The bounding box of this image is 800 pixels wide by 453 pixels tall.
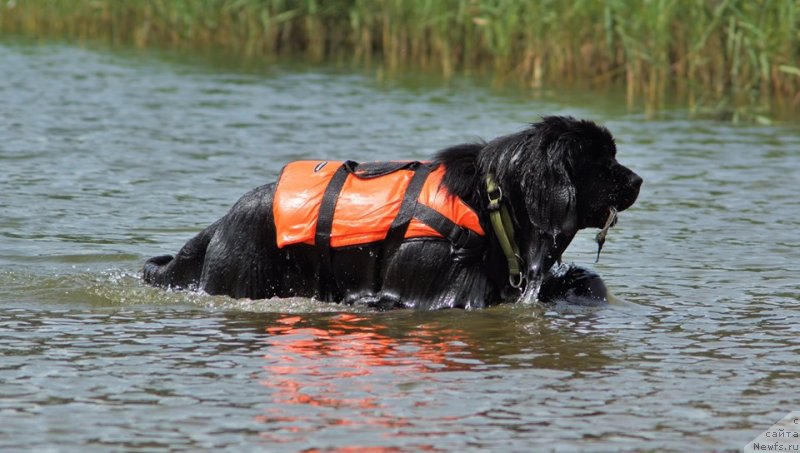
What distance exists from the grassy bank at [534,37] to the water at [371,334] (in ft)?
4.75

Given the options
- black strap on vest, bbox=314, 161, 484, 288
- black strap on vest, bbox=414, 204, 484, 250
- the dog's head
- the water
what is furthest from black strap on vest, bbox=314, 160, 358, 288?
the dog's head

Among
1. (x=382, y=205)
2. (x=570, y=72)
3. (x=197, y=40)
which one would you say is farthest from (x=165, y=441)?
(x=197, y=40)

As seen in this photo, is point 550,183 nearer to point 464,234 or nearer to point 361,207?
point 464,234

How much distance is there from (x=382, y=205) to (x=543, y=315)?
1.00 meters

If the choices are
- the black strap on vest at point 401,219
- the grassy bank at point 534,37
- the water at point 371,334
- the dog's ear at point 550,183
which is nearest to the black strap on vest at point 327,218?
the black strap on vest at point 401,219

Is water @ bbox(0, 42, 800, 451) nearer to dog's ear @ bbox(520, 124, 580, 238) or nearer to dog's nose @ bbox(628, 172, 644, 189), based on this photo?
dog's ear @ bbox(520, 124, 580, 238)

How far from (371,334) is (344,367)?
25.2 inches

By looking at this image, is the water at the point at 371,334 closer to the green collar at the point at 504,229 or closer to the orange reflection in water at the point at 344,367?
the orange reflection in water at the point at 344,367

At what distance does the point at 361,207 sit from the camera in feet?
21.6

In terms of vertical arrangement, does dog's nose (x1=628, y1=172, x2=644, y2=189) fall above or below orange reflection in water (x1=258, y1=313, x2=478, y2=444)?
above

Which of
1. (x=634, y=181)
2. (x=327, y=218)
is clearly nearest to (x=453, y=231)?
(x=327, y=218)

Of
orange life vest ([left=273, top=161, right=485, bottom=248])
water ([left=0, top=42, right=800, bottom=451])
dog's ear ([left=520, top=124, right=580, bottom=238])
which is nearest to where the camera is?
water ([left=0, top=42, right=800, bottom=451])

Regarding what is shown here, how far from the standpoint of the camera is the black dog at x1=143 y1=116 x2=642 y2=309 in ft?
21.1

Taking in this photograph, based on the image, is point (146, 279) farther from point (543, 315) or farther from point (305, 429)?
point (305, 429)
